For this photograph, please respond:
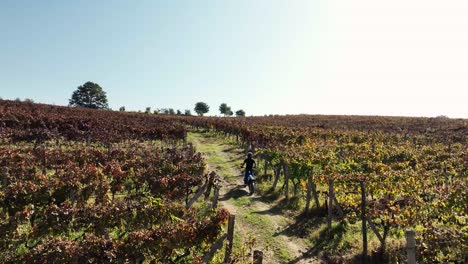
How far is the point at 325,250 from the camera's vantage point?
36.6ft

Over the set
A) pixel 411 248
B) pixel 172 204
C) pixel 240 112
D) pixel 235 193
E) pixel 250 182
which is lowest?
pixel 235 193

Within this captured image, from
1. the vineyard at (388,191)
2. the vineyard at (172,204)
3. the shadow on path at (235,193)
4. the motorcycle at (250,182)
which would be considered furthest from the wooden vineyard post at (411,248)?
the motorcycle at (250,182)

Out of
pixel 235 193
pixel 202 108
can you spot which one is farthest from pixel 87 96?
pixel 235 193

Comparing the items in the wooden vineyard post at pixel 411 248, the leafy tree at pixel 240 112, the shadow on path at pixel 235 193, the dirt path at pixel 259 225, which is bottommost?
the dirt path at pixel 259 225

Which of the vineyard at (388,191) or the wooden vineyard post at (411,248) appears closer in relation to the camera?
the wooden vineyard post at (411,248)

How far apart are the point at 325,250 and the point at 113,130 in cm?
2741

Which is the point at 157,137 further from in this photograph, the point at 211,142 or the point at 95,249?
the point at 95,249

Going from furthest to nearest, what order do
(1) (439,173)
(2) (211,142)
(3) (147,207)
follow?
(2) (211,142) → (1) (439,173) → (3) (147,207)

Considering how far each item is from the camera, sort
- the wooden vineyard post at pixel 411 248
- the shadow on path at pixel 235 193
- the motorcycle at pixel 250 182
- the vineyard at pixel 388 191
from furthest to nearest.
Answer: the motorcycle at pixel 250 182 → the shadow on path at pixel 235 193 → the vineyard at pixel 388 191 → the wooden vineyard post at pixel 411 248


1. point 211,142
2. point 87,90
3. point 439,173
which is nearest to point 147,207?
point 439,173

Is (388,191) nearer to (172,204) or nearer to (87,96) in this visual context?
(172,204)

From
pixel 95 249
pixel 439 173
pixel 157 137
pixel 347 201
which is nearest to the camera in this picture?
pixel 95 249

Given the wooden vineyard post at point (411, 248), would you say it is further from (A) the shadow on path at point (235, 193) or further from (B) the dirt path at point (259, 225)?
(A) the shadow on path at point (235, 193)

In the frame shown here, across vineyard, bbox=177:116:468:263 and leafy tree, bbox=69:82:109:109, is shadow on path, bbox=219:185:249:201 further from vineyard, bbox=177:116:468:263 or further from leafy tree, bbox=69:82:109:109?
leafy tree, bbox=69:82:109:109
